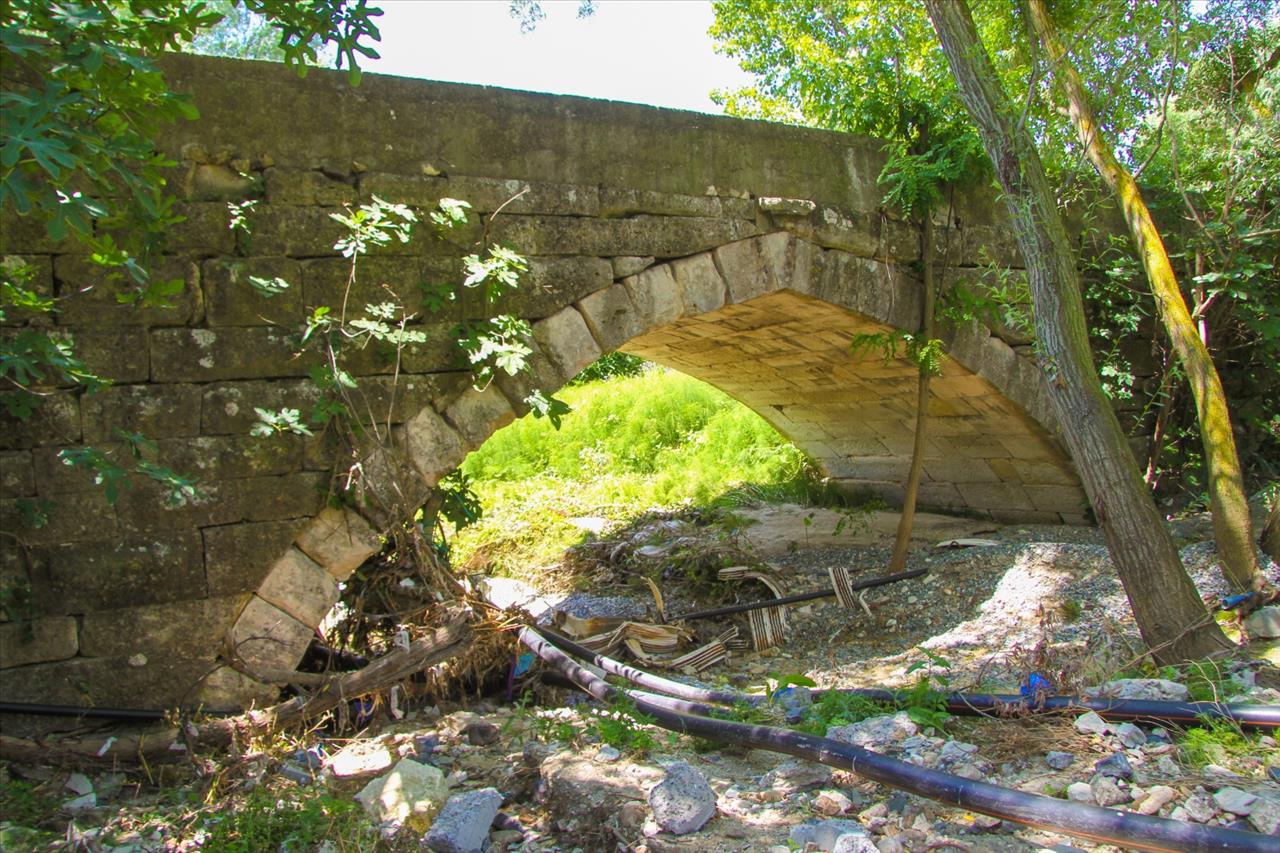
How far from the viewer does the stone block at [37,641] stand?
146 inches

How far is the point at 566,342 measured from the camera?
4.84m

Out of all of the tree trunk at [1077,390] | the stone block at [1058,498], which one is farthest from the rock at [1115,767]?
the stone block at [1058,498]

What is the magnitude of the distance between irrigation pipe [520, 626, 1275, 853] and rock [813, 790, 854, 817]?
0.09 metres

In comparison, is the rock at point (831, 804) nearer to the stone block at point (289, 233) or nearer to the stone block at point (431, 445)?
the stone block at point (431, 445)

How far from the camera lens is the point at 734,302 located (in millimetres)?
5473

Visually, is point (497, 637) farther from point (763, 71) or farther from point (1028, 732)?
point (763, 71)

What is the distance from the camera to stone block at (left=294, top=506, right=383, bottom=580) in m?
4.22

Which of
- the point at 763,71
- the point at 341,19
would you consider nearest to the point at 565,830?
the point at 341,19

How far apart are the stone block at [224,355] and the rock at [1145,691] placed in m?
3.32

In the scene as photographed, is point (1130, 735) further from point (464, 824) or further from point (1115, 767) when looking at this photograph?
point (464, 824)

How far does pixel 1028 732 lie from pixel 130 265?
10.4 feet

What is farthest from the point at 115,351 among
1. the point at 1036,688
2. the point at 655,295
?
the point at 1036,688

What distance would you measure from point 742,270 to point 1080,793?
3296 millimetres

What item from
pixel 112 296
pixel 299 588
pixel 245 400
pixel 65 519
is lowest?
pixel 299 588
